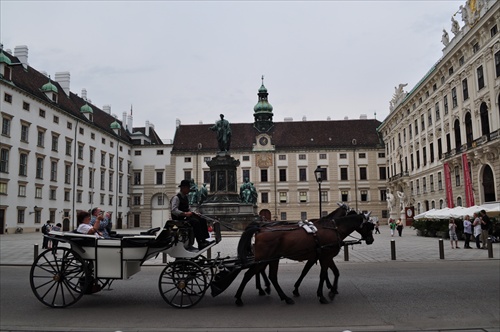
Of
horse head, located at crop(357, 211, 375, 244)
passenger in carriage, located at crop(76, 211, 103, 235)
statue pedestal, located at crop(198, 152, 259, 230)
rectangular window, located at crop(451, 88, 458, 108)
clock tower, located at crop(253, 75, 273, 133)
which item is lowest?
horse head, located at crop(357, 211, 375, 244)

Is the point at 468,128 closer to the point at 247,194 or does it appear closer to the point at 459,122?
the point at 459,122

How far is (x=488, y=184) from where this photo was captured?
35188 millimetres

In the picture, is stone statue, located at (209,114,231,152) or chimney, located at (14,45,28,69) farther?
chimney, located at (14,45,28,69)

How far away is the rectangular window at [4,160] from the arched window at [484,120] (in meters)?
42.8

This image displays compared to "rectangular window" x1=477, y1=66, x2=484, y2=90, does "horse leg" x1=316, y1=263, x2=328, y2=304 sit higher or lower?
lower

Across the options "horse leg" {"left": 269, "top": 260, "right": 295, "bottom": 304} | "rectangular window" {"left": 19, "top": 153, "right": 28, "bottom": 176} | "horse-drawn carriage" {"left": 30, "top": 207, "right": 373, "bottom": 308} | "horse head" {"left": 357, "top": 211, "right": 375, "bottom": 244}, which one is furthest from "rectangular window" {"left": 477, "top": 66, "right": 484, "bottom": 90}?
"rectangular window" {"left": 19, "top": 153, "right": 28, "bottom": 176}

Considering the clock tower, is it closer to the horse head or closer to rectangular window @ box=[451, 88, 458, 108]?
rectangular window @ box=[451, 88, 458, 108]

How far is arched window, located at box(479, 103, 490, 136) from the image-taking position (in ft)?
115

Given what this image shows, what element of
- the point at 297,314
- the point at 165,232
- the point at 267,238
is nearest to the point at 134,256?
the point at 165,232

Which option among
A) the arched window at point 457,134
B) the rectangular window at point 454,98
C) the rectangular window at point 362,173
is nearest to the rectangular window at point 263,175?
the rectangular window at point 362,173

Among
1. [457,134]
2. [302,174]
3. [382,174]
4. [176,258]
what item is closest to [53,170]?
[302,174]

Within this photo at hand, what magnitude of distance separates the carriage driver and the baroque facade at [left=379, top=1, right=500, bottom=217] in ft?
102

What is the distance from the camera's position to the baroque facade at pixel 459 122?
1326 inches

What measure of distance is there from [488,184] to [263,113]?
41.7 m
